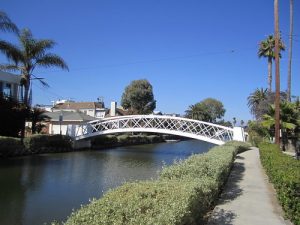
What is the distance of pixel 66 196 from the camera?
17.0m

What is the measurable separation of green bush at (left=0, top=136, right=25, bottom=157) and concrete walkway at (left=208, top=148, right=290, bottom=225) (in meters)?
21.6

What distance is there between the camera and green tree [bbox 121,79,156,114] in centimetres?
7769

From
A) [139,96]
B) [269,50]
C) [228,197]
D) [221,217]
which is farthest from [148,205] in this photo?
[139,96]

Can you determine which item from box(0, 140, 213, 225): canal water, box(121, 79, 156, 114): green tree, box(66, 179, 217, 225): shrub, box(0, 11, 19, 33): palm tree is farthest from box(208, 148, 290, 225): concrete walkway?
box(121, 79, 156, 114): green tree

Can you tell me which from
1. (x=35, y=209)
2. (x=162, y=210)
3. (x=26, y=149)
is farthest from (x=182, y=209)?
(x=26, y=149)

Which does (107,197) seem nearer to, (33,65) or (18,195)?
(18,195)

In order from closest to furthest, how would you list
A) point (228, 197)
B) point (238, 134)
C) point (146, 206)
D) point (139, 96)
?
point (146, 206) → point (228, 197) → point (238, 134) → point (139, 96)

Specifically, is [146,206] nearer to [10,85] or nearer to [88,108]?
[10,85]

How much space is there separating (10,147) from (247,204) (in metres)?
26.0

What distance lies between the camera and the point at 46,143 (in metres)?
39.1

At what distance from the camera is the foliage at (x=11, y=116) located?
3379 cm

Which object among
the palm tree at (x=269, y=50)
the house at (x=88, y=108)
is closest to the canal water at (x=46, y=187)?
the palm tree at (x=269, y=50)

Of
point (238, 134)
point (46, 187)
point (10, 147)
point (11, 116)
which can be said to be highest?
point (11, 116)

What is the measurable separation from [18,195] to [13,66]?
2258cm
